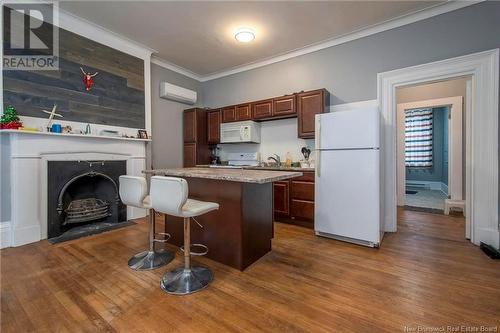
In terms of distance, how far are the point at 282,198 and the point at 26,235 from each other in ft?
11.3

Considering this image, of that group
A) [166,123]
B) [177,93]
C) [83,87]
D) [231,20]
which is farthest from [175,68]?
[231,20]

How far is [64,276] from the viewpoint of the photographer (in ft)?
6.42

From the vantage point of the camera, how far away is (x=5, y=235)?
2.56 metres

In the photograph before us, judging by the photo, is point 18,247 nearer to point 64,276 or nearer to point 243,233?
point 64,276

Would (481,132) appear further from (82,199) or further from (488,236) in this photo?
(82,199)

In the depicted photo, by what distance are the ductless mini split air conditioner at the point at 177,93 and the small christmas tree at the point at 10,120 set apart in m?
2.33

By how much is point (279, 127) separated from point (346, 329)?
11.3ft

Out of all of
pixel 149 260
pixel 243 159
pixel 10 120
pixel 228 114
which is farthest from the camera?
pixel 243 159

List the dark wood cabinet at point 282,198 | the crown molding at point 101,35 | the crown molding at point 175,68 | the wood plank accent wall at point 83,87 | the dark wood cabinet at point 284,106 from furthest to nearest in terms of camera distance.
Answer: the crown molding at point 175,68 < the dark wood cabinet at point 284,106 < the dark wood cabinet at point 282,198 < the crown molding at point 101,35 < the wood plank accent wall at point 83,87

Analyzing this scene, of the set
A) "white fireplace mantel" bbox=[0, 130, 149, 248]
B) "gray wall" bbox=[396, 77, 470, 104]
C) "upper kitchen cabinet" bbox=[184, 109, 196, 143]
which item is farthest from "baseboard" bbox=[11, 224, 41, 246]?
"gray wall" bbox=[396, 77, 470, 104]

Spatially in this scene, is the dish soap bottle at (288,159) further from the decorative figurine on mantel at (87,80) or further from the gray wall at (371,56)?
the decorative figurine on mantel at (87,80)

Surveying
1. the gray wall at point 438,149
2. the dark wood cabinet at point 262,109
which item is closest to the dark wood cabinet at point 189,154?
the dark wood cabinet at point 262,109

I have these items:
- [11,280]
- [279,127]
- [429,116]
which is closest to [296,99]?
[279,127]

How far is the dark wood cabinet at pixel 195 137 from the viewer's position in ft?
15.6
